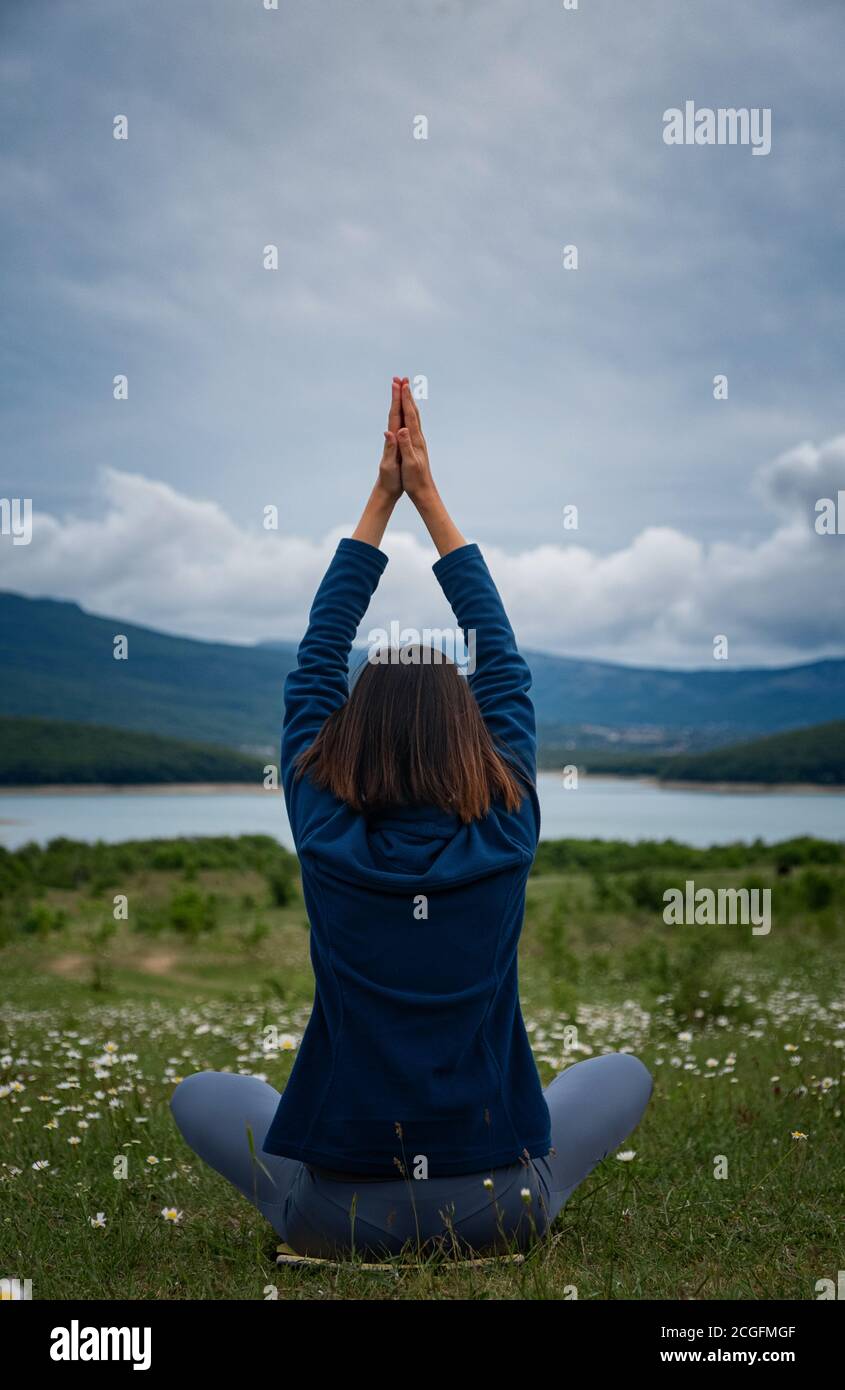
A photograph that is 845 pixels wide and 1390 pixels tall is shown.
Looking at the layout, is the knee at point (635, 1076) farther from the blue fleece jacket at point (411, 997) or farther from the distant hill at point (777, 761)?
the distant hill at point (777, 761)

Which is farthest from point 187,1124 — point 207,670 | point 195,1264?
point 207,670

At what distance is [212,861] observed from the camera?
3012cm

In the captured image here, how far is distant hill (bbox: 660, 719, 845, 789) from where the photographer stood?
157 ft

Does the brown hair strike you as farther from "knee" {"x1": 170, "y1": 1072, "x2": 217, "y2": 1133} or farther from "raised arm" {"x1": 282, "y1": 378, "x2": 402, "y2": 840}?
"knee" {"x1": 170, "y1": 1072, "x2": 217, "y2": 1133}

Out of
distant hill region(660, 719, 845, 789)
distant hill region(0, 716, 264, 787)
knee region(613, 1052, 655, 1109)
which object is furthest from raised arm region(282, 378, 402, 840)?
distant hill region(0, 716, 264, 787)

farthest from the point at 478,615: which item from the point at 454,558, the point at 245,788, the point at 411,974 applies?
the point at 245,788

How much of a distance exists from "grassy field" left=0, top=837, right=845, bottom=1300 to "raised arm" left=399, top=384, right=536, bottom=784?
54.6 inches

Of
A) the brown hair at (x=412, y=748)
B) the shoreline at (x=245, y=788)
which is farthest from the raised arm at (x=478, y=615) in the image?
the shoreline at (x=245, y=788)

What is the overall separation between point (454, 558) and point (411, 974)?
→ 4.01ft

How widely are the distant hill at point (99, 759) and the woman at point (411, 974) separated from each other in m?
59.8

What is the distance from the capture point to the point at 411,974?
2.38 m
